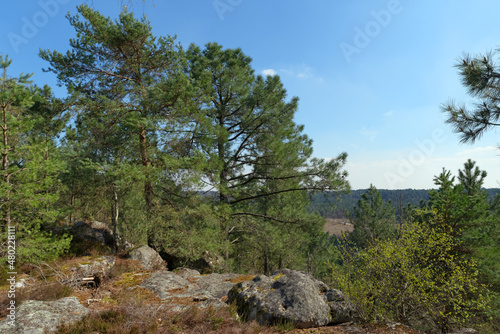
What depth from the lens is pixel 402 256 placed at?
620 cm

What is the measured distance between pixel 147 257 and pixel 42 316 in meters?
5.01

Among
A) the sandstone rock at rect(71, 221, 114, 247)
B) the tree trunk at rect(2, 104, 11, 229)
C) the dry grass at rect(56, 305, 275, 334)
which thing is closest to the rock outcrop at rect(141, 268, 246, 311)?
the dry grass at rect(56, 305, 275, 334)

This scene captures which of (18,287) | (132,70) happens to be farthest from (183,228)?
(132,70)

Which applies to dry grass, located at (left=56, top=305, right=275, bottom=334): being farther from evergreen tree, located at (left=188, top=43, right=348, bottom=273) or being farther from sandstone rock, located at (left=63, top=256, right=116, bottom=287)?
evergreen tree, located at (left=188, top=43, right=348, bottom=273)

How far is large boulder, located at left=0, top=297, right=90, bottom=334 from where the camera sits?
389cm

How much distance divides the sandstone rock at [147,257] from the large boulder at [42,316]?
3968 mm

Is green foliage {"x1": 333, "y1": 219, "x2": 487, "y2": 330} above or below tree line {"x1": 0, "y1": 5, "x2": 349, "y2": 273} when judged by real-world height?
below

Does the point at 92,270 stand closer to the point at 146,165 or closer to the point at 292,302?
the point at 146,165

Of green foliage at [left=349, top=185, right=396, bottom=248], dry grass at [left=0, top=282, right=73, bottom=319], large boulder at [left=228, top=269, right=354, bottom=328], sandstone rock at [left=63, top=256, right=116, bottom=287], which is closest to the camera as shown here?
dry grass at [left=0, top=282, right=73, bottom=319]

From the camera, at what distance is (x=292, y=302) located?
213 inches

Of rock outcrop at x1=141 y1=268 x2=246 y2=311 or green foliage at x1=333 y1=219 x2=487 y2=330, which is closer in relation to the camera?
rock outcrop at x1=141 y1=268 x2=246 y2=311

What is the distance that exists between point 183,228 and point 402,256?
288 inches

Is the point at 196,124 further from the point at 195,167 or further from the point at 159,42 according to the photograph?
the point at 159,42

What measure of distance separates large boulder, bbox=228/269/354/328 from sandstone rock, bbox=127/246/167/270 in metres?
3.96
